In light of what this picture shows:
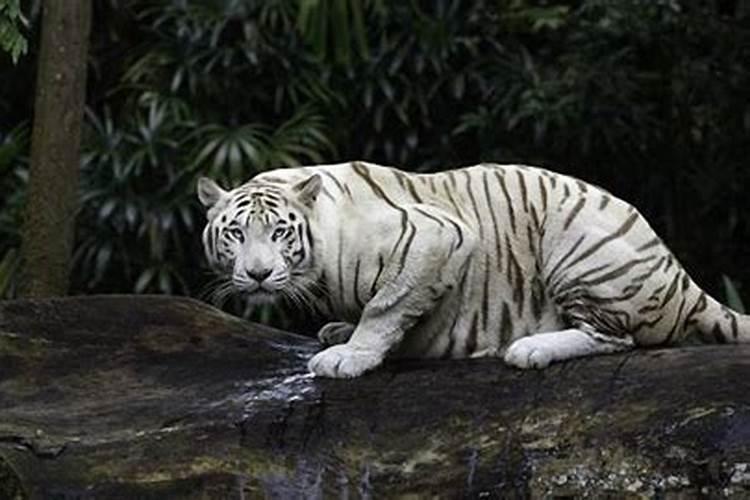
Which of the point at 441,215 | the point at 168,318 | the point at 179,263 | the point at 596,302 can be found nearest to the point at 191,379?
the point at 168,318

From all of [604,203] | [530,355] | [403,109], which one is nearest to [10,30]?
[604,203]

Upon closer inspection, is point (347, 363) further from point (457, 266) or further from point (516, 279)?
point (516, 279)

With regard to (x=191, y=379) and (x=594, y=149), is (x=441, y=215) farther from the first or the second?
(x=594, y=149)

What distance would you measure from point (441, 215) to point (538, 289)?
368 millimetres

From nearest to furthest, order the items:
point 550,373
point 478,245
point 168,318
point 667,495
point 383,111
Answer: point 667,495 < point 550,373 < point 478,245 < point 168,318 < point 383,111

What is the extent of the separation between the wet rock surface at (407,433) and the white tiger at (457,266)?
0.13 m

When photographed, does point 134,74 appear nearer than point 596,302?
No

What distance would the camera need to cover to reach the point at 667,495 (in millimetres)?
4605

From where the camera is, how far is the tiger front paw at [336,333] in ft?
18.6

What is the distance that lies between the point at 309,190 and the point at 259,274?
31cm

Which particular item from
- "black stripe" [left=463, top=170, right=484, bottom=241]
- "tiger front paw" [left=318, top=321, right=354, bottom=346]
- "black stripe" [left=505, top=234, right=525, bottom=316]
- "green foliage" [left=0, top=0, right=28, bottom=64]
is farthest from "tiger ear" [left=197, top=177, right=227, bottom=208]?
"green foliage" [left=0, top=0, right=28, bottom=64]

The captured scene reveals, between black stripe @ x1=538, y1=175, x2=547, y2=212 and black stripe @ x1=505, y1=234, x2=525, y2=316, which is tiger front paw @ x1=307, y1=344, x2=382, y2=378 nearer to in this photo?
black stripe @ x1=505, y1=234, x2=525, y2=316

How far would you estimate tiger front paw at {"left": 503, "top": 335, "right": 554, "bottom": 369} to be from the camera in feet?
16.6

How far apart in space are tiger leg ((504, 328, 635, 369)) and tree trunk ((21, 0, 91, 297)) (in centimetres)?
272
